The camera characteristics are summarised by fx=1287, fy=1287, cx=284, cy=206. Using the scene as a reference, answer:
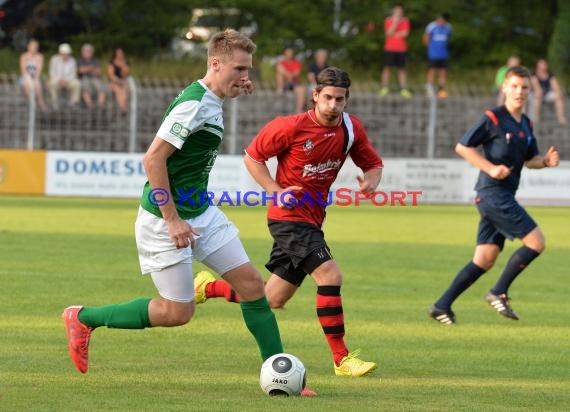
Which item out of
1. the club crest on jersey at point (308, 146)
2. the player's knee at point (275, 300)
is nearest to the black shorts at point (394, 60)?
the player's knee at point (275, 300)

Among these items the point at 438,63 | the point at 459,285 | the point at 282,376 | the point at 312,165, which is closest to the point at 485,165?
the point at 459,285

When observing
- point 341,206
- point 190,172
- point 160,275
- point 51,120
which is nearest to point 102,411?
point 160,275

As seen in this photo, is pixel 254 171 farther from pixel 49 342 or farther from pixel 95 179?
pixel 95 179

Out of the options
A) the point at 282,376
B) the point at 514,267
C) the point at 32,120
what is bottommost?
the point at 32,120

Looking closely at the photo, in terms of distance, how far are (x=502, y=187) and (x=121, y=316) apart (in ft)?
15.4

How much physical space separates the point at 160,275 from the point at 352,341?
9.00 feet

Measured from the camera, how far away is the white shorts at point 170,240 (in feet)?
23.9

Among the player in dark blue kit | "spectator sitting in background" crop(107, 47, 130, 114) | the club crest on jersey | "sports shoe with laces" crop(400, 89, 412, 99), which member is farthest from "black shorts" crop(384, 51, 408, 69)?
the club crest on jersey

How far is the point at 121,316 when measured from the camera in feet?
24.7

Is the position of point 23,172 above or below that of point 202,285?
below

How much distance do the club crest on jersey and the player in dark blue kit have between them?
245cm

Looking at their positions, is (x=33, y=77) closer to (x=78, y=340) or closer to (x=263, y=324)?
(x=78, y=340)

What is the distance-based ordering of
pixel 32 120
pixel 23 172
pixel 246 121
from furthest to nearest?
1. pixel 246 121
2. pixel 32 120
3. pixel 23 172

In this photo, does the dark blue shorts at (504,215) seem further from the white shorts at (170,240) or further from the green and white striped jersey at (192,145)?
the green and white striped jersey at (192,145)
